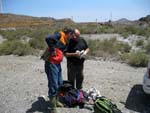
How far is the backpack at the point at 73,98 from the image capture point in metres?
7.22

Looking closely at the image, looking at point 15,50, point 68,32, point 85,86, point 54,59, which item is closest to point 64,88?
point 54,59

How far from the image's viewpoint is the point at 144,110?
7488 mm

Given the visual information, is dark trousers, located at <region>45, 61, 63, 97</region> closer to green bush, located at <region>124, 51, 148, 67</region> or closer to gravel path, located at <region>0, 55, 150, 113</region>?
gravel path, located at <region>0, 55, 150, 113</region>

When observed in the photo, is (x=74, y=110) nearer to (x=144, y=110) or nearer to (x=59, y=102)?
(x=59, y=102)

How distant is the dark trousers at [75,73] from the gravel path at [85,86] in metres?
0.96

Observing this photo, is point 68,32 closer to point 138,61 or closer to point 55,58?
point 55,58

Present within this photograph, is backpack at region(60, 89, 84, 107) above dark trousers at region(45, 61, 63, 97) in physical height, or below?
below

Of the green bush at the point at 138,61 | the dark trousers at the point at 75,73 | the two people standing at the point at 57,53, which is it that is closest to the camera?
the two people standing at the point at 57,53

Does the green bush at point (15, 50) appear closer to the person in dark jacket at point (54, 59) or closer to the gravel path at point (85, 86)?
the gravel path at point (85, 86)

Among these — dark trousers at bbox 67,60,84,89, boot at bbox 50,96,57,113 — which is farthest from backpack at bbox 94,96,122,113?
dark trousers at bbox 67,60,84,89

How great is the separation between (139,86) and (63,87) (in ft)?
10.6

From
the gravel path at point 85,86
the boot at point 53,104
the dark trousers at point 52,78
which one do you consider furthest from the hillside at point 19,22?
the boot at point 53,104

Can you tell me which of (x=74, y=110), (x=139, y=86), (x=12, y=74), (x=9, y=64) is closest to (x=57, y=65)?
(x=74, y=110)

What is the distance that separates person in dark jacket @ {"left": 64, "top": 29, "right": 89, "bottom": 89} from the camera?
742cm
